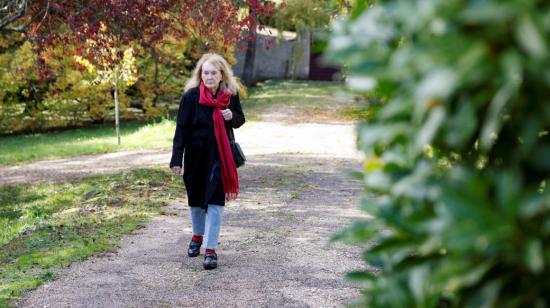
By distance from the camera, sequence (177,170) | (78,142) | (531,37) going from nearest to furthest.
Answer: (531,37) → (177,170) → (78,142)

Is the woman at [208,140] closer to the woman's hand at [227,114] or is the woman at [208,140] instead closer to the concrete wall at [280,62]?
the woman's hand at [227,114]

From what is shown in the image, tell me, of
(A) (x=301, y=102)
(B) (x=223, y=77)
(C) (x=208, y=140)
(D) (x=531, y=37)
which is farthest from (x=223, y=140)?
(A) (x=301, y=102)

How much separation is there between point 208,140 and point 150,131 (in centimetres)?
1372

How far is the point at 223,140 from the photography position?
669cm

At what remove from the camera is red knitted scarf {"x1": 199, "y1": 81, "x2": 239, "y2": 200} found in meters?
6.64

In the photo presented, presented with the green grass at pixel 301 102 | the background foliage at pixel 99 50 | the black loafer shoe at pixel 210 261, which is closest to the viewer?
the black loafer shoe at pixel 210 261

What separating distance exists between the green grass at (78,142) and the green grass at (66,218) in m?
4.80

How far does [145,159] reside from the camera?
1517cm

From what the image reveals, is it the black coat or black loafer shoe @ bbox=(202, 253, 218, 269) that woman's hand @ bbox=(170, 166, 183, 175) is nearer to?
the black coat

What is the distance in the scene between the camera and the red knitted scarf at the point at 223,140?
6.64m

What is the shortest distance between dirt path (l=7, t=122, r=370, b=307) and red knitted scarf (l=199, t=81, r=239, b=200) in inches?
30.5

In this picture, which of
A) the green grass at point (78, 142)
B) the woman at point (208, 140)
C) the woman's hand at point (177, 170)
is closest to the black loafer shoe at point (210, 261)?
the woman at point (208, 140)

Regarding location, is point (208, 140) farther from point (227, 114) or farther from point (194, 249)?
point (194, 249)

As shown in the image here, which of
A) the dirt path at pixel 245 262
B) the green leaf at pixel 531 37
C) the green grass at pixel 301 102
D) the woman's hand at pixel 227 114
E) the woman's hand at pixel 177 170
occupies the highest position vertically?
the green leaf at pixel 531 37
